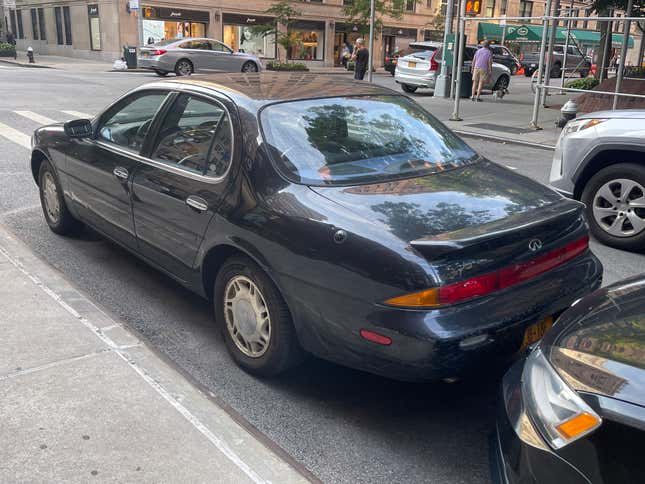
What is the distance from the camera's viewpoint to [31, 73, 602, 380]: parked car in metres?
2.88

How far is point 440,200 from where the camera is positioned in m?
3.29

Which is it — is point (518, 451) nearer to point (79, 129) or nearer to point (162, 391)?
point (162, 391)

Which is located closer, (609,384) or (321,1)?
(609,384)

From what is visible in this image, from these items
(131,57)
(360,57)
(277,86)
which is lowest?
(131,57)

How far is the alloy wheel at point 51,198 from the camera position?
5.77 meters

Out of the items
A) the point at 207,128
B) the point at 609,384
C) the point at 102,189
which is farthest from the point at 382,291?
the point at 102,189

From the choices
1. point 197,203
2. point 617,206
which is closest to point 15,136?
point 197,203

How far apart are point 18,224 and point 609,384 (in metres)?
5.79

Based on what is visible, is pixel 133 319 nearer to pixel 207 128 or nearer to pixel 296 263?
pixel 207 128

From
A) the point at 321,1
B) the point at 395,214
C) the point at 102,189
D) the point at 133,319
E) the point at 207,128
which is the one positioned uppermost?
the point at 321,1

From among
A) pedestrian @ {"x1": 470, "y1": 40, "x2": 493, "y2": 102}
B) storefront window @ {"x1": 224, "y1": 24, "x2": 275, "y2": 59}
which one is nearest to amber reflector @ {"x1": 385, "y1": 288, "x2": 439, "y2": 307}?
pedestrian @ {"x1": 470, "y1": 40, "x2": 493, "y2": 102}

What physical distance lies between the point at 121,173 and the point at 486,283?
2710 millimetres

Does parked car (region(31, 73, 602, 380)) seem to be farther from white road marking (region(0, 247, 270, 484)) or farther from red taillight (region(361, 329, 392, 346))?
white road marking (region(0, 247, 270, 484))

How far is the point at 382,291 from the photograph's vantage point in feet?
9.46
